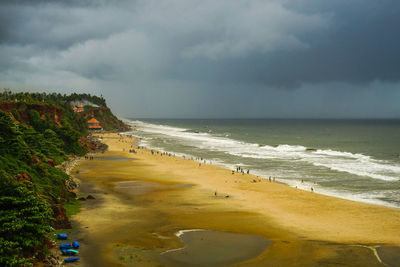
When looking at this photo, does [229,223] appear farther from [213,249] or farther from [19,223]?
[19,223]

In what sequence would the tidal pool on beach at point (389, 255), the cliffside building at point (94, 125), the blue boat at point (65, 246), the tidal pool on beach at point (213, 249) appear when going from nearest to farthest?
the tidal pool on beach at point (389, 255)
the tidal pool on beach at point (213, 249)
the blue boat at point (65, 246)
the cliffside building at point (94, 125)

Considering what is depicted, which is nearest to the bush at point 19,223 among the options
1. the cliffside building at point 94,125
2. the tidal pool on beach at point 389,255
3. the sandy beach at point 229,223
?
the sandy beach at point 229,223

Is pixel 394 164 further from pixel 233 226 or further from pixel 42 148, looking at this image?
pixel 42 148

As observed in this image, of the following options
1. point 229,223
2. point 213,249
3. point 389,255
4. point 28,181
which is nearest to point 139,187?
point 229,223

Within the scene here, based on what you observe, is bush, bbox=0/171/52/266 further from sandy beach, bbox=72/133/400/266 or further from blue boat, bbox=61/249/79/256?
sandy beach, bbox=72/133/400/266

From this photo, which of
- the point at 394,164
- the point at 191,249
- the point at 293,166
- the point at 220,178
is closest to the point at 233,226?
the point at 191,249

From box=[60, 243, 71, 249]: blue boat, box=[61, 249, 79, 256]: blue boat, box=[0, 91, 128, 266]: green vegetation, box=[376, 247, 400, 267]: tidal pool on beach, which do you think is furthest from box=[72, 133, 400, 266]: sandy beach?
box=[0, 91, 128, 266]: green vegetation

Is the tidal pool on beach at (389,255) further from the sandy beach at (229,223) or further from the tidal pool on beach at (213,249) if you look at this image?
the tidal pool on beach at (213,249)
